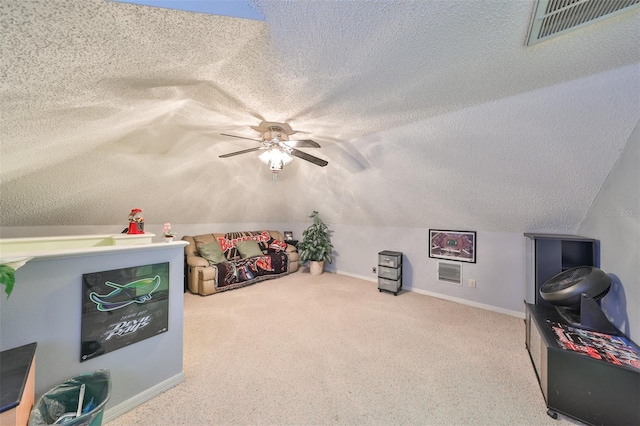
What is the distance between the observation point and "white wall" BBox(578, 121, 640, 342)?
1803mm

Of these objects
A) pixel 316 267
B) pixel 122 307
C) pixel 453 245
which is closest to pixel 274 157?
pixel 122 307

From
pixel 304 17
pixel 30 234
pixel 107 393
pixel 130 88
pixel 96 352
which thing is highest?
pixel 304 17

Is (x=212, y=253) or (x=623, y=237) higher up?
(x=623, y=237)

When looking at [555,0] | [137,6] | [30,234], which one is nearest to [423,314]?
[555,0]

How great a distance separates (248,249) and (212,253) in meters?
0.76

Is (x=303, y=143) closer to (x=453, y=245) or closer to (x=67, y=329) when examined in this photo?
(x=67, y=329)

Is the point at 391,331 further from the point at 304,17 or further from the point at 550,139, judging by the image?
the point at 304,17

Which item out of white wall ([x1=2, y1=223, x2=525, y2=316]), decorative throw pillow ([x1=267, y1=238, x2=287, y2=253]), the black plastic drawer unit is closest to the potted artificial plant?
white wall ([x1=2, y1=223, x2=525, y2=316])

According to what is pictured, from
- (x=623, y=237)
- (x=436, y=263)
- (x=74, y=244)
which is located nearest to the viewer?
(x=623, y=237)

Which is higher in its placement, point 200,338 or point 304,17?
point 304,17

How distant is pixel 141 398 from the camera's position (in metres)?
1.72

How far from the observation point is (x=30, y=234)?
127 inches

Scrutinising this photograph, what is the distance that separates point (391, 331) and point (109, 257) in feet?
9.29

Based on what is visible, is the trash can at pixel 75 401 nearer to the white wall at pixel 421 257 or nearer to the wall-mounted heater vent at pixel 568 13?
the wall-mounted heater vent at pixel 568 13
